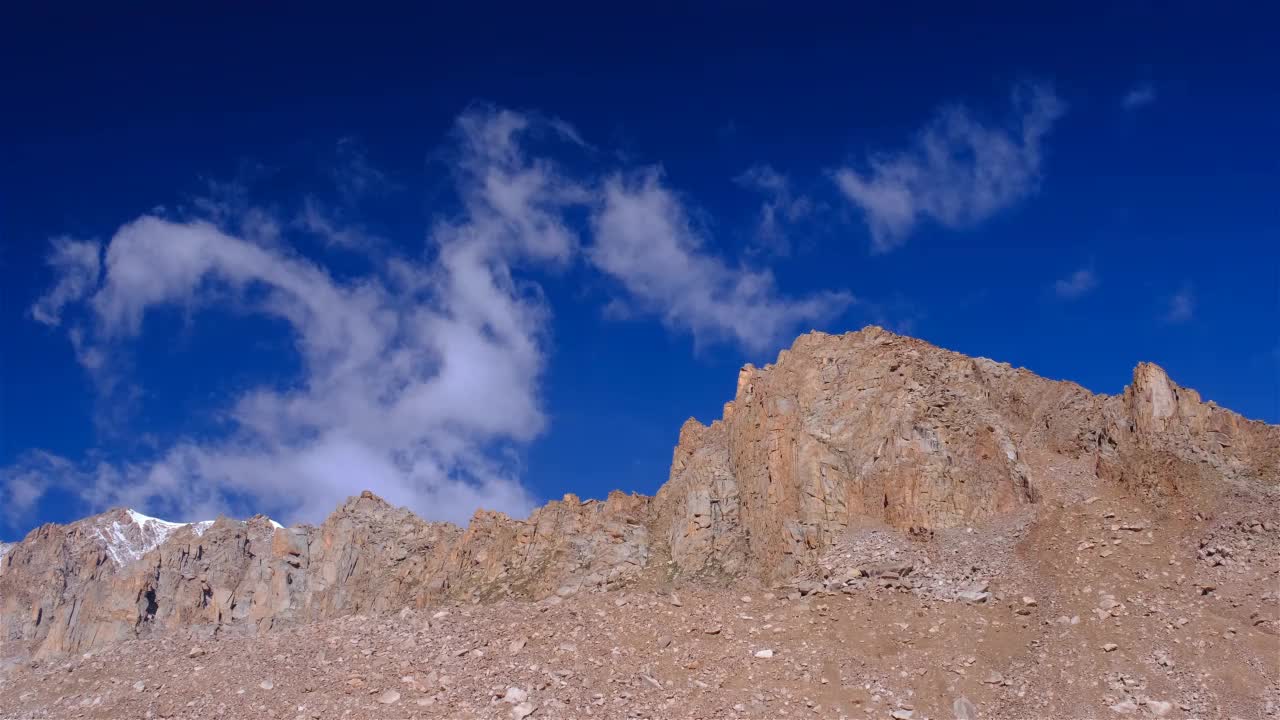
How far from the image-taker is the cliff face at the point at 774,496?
1886 inches

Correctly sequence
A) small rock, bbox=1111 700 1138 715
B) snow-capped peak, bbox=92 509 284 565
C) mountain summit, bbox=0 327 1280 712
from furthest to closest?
snow-capped peak, bbox=92 509 284 565, mountain summit, bbox=0 327 1280 712, small rock, bbox=1111 700 1138 715

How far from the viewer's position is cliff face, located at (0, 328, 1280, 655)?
157 ft

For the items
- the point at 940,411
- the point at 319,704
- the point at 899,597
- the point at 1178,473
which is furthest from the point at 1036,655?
the point at 319,704

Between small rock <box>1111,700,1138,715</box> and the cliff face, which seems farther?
the cliff face

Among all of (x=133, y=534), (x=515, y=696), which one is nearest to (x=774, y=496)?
(x=515, y=696)

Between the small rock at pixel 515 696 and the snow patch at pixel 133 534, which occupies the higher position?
the snow patch at pixel 133 534

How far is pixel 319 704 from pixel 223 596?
23.2m

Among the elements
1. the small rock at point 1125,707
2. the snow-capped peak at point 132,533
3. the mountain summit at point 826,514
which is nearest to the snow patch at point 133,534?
the snow-capped peak at point 132,533

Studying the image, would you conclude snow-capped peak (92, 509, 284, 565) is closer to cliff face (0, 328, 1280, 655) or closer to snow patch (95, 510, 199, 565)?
snow patch (95, 510, 199, 565)

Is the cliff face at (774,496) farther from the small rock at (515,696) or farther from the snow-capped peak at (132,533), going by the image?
the snow-capped peak at (132,533)

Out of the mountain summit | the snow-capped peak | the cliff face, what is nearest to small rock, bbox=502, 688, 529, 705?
the mountain summit

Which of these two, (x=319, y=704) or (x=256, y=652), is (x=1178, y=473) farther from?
(x=256, y=652)

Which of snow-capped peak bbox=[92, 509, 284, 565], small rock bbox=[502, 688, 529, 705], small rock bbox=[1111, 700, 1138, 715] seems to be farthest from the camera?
snow-capped peak bbox=[92, 509, 284, 565]

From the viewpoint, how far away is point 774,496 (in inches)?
2066
